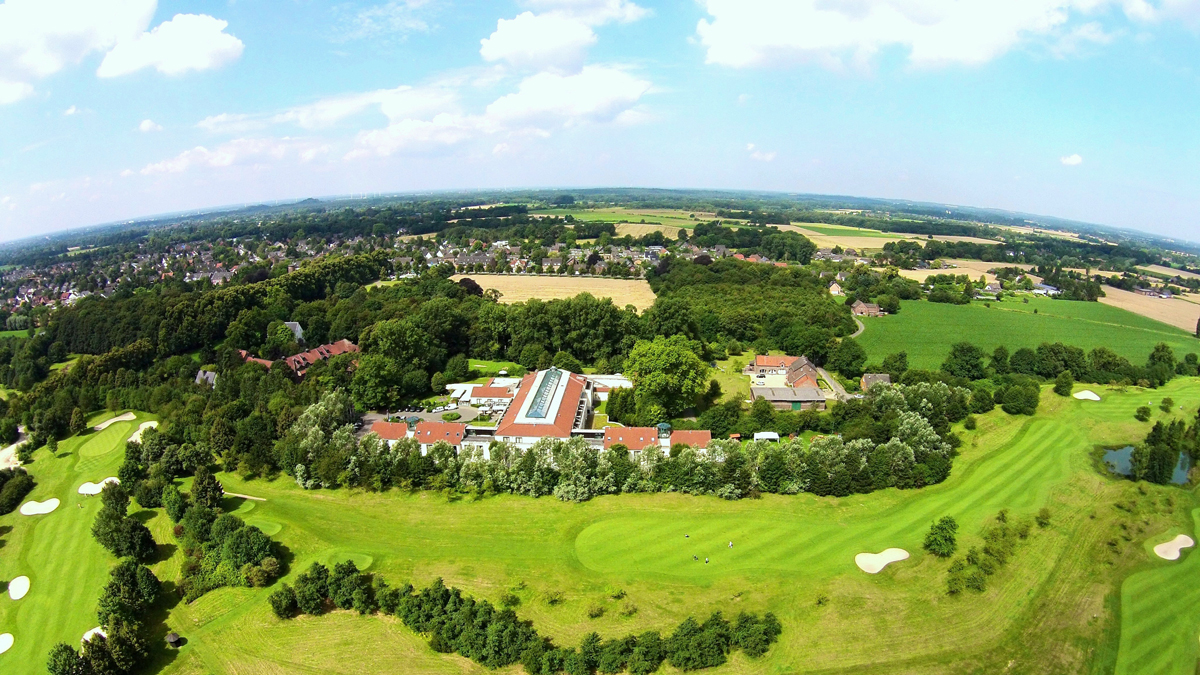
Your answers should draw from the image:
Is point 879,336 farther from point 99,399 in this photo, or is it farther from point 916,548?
point 99,399

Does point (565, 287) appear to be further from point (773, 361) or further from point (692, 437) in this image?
point (692, 437)

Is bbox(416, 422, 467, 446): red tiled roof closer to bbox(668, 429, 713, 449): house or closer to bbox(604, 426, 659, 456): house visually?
bbox(604, 426, 659, 456): house

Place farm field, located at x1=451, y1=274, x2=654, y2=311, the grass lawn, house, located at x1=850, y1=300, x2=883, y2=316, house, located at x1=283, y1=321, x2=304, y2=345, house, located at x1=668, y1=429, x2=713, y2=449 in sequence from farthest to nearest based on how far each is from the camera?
farm field, located at x1=451, y1=274, x2=654, y2=311 → house, located at x1=850, y1=300, x2=883, y2=316 → house, located at x1=283, y1=321, x2=304, y2=345 → the grass lawn → house, located at x1=668, y1=429, x2=713, y2=449

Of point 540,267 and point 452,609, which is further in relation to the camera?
point 540,267

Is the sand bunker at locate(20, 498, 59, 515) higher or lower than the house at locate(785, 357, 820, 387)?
lower

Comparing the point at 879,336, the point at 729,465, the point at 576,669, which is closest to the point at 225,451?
the point at 576,669

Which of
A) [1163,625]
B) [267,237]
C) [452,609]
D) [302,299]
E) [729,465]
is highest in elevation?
[267,237]

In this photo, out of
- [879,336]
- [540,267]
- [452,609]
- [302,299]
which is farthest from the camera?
[540,267]

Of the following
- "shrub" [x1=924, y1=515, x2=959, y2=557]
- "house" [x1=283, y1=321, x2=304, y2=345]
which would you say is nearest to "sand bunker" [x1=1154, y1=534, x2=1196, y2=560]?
"shrub" [x1=924, y1=515, x2=959, y2=557]
